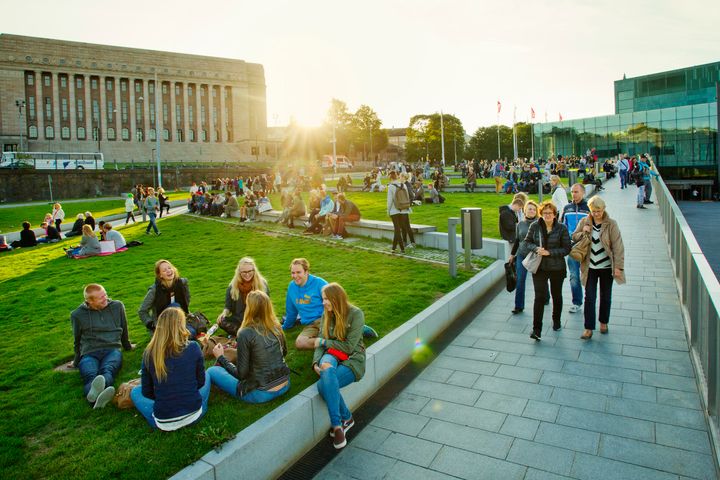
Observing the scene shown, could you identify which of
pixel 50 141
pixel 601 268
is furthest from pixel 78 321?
pixel 50 141

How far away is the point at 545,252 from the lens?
734 centimetres

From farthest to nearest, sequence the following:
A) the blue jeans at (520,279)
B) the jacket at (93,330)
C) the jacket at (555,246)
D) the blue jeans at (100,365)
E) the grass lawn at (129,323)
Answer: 1. the blue jeans at (520,279)
2. the jacket at (555,246)
3. the jacket at (93,330)
4. the blue jeans at (100,365)
5. the grass lawn at (129,323)

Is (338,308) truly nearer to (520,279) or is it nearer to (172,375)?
(172,375)

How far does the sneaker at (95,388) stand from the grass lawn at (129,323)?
11cm

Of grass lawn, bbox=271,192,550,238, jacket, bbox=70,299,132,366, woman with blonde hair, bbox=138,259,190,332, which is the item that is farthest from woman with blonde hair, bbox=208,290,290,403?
grass lawn, bbox=271,192,550,238

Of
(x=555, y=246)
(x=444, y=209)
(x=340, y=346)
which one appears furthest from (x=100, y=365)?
(x=444, y=209)

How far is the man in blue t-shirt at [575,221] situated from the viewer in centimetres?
885

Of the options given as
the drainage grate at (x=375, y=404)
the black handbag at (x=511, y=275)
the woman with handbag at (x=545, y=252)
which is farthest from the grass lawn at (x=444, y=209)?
the woman with handbag at (x=545, y=252)

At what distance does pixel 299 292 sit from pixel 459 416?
285 centimetres

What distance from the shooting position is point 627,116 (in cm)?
5925

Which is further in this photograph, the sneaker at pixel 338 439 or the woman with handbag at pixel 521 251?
the woman with handbag at pixel 521 251

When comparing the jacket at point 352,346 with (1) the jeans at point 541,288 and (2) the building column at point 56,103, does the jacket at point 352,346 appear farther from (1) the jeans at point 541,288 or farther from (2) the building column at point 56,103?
(2) the building column at point 56,103

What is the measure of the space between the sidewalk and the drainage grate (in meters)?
0.11

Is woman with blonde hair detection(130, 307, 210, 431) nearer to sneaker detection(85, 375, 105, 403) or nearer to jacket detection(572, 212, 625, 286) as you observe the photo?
sneaker detection(85, 375, 105, 403)
